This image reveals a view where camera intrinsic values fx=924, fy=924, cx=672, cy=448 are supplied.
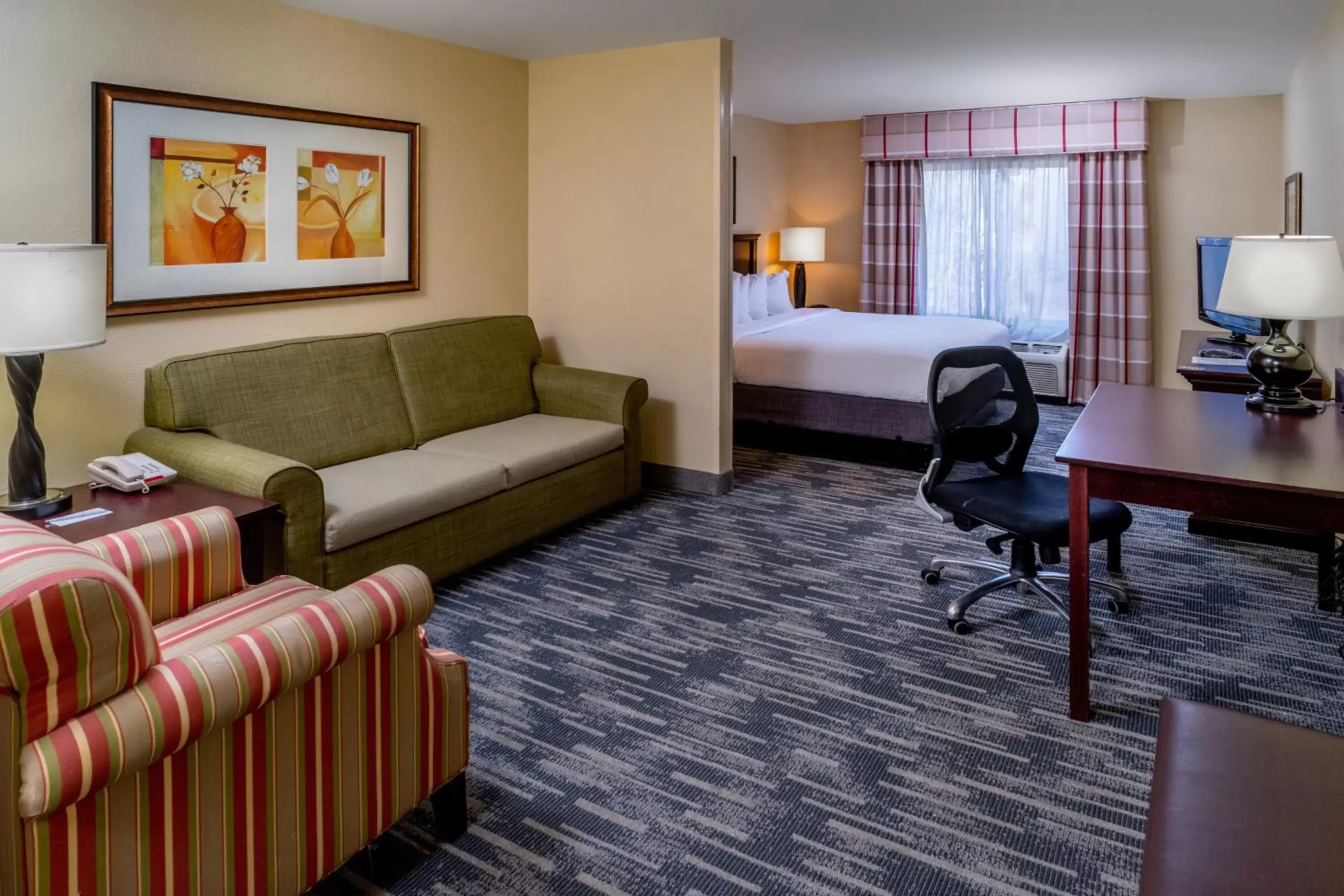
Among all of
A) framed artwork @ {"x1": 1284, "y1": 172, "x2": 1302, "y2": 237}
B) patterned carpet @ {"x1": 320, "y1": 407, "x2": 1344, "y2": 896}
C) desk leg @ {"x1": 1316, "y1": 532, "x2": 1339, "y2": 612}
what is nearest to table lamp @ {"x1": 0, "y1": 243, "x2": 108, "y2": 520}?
patterned carpet @ {"x1": 320, "y1": 407, "x2": 1344, "y2": 896}

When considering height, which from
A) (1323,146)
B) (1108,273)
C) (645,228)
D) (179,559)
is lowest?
(179,559)

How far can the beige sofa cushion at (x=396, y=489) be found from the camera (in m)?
2.86

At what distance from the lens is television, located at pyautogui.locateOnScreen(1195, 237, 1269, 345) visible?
4824 millimetres

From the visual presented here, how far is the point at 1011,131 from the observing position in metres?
6.61

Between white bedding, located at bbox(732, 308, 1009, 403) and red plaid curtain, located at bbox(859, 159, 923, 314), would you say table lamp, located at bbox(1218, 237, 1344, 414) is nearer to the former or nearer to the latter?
white bedding, located at bbox(732, 308, 1009, 403)

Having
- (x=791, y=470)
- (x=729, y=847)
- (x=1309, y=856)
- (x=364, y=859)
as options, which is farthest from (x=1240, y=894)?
(x=791, y=470)

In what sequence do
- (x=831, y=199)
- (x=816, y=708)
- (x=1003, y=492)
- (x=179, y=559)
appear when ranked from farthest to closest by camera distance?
(x=831, y=199), (x=1003, y=492), (x=816, y=708), (x=179, y=559)

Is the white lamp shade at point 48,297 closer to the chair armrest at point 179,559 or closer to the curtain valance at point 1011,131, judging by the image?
the chair armrest at point 179,559

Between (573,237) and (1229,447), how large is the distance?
10.2 ft

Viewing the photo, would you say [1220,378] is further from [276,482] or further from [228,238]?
[228,238]

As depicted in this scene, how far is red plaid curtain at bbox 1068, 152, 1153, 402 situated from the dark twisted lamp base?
611cm

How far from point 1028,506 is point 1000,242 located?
483 cm

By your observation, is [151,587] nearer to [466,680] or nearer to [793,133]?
[466,680]

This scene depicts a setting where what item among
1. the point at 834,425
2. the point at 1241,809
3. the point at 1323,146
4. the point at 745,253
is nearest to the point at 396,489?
the point at 1241,809
